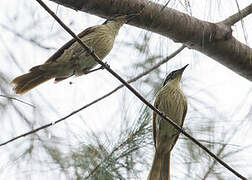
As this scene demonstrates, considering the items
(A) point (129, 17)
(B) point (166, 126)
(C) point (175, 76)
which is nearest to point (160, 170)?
(B) point (166, 126)

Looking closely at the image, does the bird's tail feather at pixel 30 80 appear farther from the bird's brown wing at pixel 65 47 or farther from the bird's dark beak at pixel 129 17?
the bird's dark beak at pixel 129 17

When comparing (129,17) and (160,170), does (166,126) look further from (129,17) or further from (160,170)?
(129,17)

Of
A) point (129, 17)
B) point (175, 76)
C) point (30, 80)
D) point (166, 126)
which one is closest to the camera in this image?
point (129, 17)

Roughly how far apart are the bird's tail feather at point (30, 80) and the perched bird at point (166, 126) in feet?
2.67

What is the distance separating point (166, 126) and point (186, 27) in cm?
84

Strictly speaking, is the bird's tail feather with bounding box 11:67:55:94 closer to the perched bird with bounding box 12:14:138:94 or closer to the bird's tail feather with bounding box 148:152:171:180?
the perched bird with bounding box 12:14:138:94

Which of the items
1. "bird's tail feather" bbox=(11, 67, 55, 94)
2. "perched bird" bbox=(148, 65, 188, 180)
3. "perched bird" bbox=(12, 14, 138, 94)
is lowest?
"perched bird" bbox=(148, 65, 188, 180)

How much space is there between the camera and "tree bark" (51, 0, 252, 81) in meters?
2.49

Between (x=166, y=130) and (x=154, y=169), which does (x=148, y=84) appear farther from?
(x=154, y=169)

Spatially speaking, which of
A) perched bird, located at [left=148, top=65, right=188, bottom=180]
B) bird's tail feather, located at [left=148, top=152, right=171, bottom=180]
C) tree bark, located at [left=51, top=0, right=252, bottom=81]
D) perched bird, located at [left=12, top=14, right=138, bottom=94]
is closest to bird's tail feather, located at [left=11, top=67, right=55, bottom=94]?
perched bird, located at [left=12, top=14, right=138, bottom=94]

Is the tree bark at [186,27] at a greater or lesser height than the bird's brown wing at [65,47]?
lesser

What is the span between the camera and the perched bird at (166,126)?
2873mm

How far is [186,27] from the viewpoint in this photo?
2686 millimetres

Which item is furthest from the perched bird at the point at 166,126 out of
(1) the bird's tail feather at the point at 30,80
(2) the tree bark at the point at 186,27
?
→ (1) the bird's tail feather at the point at 30,80
